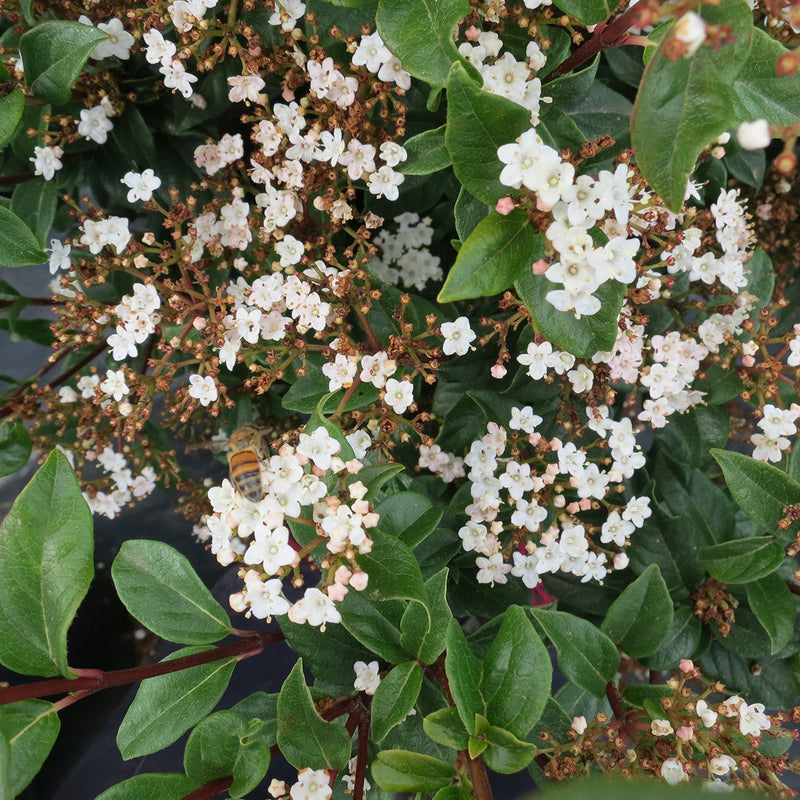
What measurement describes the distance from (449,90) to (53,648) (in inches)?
29.1

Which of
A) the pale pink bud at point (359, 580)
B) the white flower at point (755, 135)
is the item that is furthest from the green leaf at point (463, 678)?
the white flower at point (755, 135)

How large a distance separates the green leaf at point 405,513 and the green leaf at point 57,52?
76 centimetres

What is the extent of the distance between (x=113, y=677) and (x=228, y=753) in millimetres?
166

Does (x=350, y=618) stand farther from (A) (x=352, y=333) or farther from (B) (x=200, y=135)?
(B) (x=200, y=135)

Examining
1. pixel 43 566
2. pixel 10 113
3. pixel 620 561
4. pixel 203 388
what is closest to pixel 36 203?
pixel 10 113

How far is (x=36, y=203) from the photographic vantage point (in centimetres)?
119

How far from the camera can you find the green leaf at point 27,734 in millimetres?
754

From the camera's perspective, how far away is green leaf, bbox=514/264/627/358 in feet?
2.61

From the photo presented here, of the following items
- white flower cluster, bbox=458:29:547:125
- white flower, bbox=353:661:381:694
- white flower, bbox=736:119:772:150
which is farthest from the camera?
white flower, bbox=353:661:381:694

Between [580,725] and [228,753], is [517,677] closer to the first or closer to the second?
[580,725]

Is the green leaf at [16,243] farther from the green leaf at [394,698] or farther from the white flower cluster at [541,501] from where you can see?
Answer: the green leaf at [394,698]

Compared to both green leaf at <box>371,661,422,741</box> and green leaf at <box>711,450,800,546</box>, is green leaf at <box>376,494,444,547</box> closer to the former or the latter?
green leaf at <box>371,661,422,741</box>

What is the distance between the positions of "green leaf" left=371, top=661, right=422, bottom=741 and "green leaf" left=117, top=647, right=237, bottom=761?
0.66 feet

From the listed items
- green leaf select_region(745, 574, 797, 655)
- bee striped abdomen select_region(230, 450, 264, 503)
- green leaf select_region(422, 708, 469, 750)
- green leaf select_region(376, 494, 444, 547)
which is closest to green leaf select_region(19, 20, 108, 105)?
bee striped abdomen select_region(230, 450, 264, 503)
